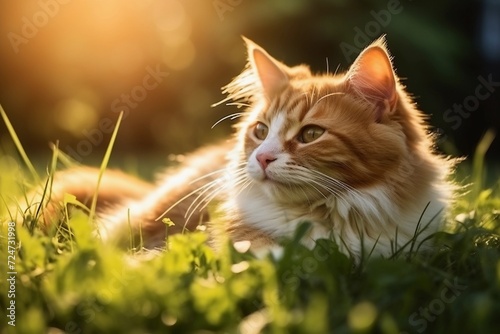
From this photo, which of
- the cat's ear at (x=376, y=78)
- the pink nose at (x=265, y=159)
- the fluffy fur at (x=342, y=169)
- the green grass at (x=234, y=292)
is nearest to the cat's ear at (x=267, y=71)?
the fluffy fur at (x=342, y=169)

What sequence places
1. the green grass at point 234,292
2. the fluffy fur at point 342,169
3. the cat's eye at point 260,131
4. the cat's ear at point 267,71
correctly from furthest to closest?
the cat's ear at point 267,71
the cat's eye at point 260,131
the fluffy fur at point 342,169
the green grass at point 234,292

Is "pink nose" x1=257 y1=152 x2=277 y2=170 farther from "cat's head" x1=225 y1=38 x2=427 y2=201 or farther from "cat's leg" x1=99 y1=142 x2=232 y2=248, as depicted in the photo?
"cat's leg" x1=99 y1=142 x2=232 y2=248

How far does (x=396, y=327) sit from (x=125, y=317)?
1.70 feet

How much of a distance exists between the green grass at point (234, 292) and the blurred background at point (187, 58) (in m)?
4.76

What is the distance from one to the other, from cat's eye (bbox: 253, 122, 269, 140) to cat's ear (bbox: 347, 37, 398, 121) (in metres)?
0.34

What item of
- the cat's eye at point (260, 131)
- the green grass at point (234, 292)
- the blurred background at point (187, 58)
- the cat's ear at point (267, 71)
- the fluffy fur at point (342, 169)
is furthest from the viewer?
the blurred background at point (187, 58)

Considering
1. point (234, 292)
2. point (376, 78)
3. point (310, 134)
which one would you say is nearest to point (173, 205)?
point (310, 134)

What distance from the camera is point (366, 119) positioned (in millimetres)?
2031

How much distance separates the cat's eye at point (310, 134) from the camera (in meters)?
2.00

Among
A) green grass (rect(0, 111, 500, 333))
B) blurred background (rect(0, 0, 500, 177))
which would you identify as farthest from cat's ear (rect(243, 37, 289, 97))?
blurred background (rect(0, 0, 500, 177))

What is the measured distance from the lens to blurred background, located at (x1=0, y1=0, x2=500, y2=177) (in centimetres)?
635

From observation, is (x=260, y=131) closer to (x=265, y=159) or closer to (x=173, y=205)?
(x=265, y=159)

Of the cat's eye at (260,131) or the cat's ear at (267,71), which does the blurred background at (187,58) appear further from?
the cat's eye at (260,131)

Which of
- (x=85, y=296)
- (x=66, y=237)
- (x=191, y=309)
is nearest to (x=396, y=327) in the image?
(x=191, y=309)
